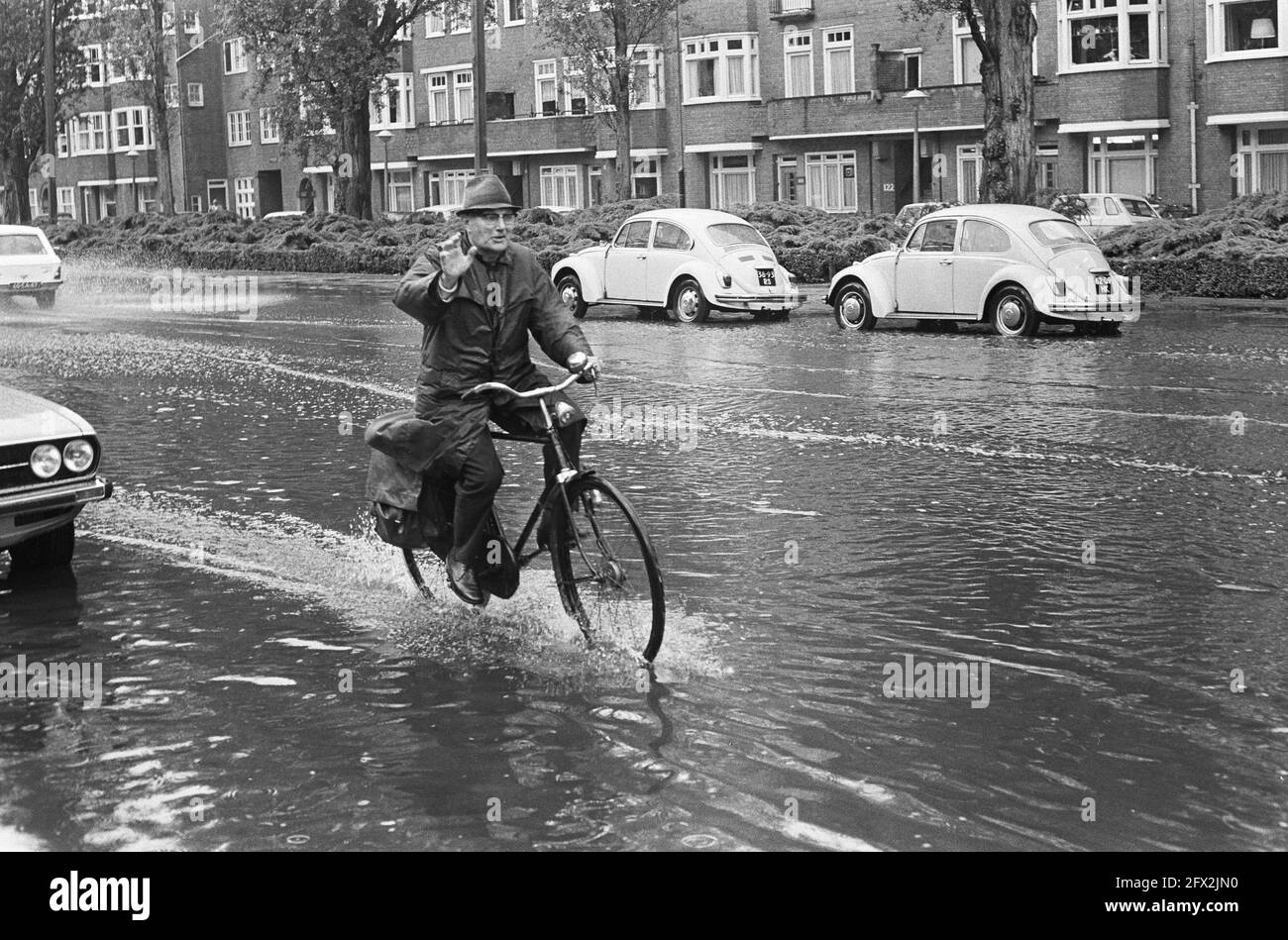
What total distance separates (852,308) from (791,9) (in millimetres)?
32741

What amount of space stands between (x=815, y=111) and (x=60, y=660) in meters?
47.6

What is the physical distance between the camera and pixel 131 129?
285 ft

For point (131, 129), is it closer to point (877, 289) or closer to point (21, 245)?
point (21, 245)

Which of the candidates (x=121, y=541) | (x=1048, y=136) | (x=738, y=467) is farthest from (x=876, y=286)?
(x=1048, y=136)

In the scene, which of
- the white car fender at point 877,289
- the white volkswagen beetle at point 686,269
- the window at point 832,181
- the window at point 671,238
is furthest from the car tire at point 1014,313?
the window at point 832,181

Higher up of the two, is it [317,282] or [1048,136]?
[1048,136]

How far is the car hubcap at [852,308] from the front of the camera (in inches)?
915

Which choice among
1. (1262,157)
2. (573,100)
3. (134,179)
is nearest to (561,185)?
(573,100)

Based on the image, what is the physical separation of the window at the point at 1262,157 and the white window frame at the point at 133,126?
56316 mm

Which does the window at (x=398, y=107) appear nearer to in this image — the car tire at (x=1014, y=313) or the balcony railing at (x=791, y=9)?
the balcony railing at (x=791, y=9)

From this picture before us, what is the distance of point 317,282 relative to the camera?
127 ft

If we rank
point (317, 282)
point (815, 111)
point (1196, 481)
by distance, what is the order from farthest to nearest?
point (815, 111) < point (317, 282) < point (1196, 481)
